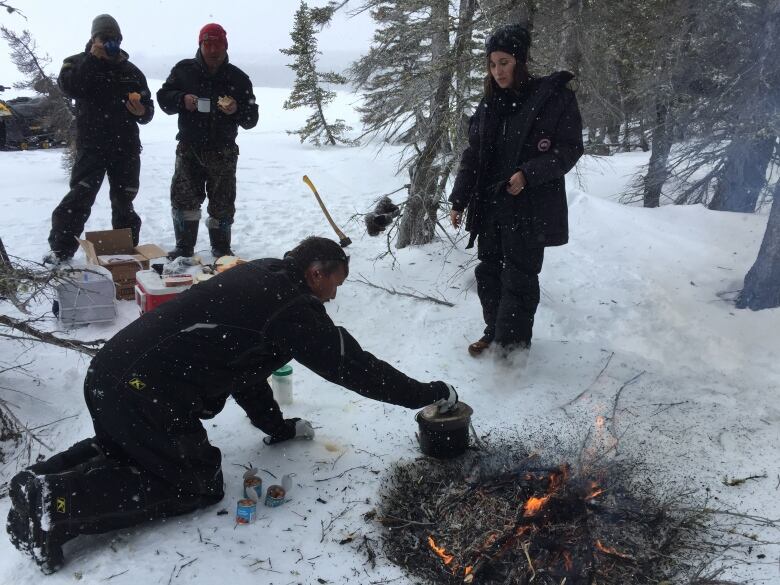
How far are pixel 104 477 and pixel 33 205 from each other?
Answer: 6.70 meters

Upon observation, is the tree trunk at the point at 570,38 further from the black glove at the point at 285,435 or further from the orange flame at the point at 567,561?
the orange flame at the point at 567,561

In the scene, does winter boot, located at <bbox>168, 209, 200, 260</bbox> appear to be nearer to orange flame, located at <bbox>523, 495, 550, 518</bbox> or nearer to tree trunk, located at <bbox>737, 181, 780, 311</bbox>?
orange flame, located at <bbox>523, 495, 550, 518</bbox>

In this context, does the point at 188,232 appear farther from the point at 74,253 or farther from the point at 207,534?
the point at 207,534

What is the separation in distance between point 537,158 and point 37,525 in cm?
305

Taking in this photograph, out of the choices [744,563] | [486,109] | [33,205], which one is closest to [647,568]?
[744,563]

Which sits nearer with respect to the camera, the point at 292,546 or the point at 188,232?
the point at 292,546

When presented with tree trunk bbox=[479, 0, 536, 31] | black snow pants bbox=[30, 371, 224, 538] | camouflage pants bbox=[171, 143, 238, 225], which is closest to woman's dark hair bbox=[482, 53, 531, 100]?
tree trunk bbox=[479, 0, 536, 31]

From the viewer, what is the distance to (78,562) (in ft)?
7.66

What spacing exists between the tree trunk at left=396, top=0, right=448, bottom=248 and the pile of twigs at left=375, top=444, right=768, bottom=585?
3.37 meters

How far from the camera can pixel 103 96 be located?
5.17m

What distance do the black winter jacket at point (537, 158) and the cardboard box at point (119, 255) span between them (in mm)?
3005

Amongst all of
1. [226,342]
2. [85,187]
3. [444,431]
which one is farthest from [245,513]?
[85,187]

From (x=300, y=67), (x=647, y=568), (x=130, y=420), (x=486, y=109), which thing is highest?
(x=300, y=67)

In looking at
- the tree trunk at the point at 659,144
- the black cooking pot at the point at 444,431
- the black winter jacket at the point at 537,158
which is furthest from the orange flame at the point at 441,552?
the tree trunk at the point at 659,144
